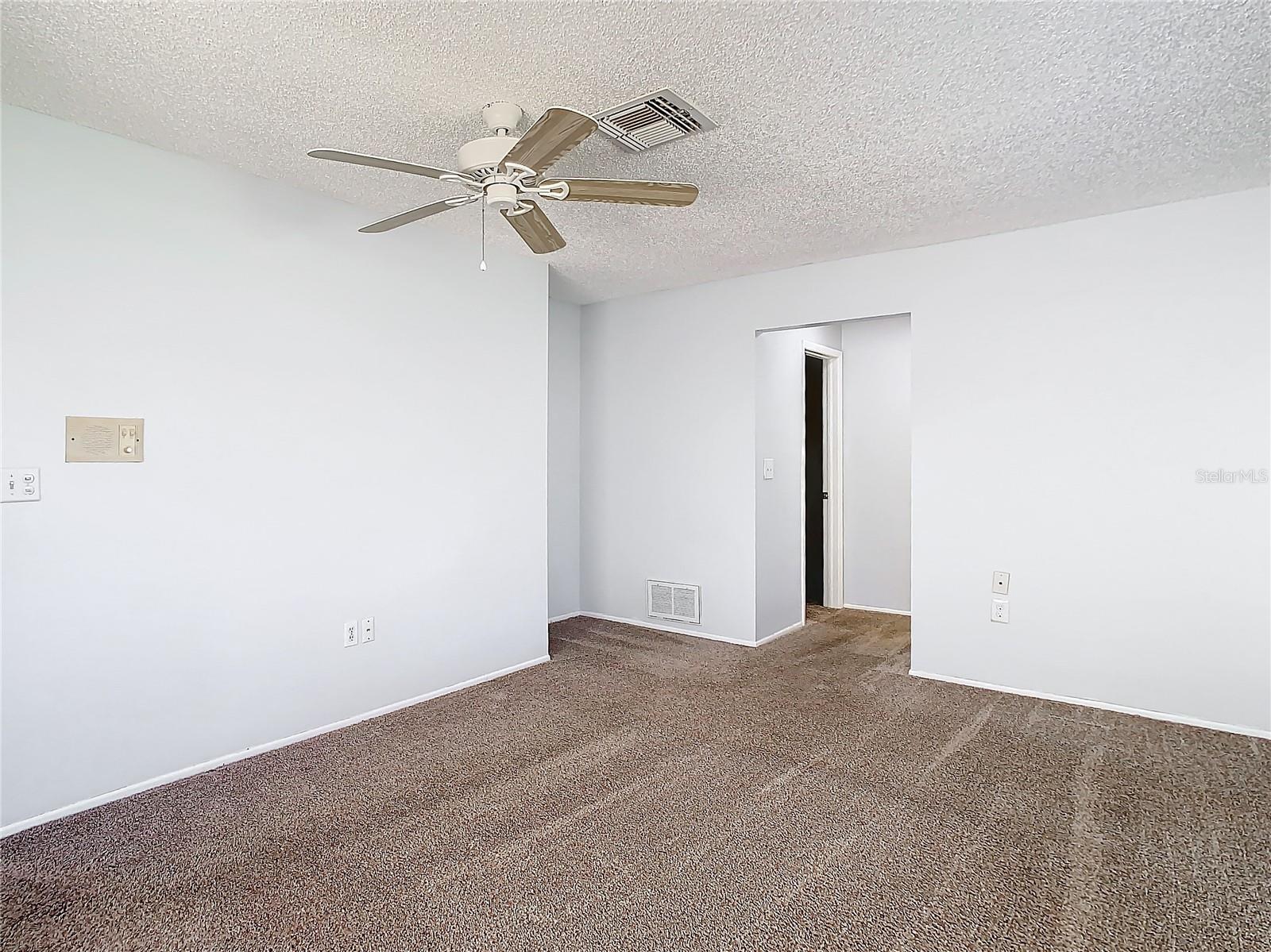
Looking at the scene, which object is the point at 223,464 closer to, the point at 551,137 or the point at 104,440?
the point at 104,440

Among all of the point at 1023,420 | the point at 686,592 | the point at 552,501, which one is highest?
the point at 1023,420

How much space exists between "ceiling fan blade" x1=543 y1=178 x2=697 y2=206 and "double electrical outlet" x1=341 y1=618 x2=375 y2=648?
A: 6.90 feet

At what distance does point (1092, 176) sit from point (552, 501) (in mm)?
3596

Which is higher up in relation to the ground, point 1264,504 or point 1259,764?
point 1264,504

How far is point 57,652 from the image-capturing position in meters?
2.46

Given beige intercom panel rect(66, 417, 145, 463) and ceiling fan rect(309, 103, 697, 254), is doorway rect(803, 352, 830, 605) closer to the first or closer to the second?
ceiling fan rect(309, 103, 697, 254)

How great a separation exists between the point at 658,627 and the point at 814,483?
188 centimetres

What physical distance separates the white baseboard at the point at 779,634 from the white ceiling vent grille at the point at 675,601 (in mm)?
421

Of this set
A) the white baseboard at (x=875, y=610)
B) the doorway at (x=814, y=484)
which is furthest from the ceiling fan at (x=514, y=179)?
the white baseboard at (x=875, y=610)

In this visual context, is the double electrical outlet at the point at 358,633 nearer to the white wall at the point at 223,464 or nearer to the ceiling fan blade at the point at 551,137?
the white wall at the point at 223,464

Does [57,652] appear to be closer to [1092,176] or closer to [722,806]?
[722,806]

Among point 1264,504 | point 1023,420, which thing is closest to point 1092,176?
point 1023,420

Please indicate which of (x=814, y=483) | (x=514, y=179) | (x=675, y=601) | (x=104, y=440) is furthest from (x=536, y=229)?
(x=814, y=483)

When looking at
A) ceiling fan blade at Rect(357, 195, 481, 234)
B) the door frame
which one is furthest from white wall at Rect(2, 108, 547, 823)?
the door frame
